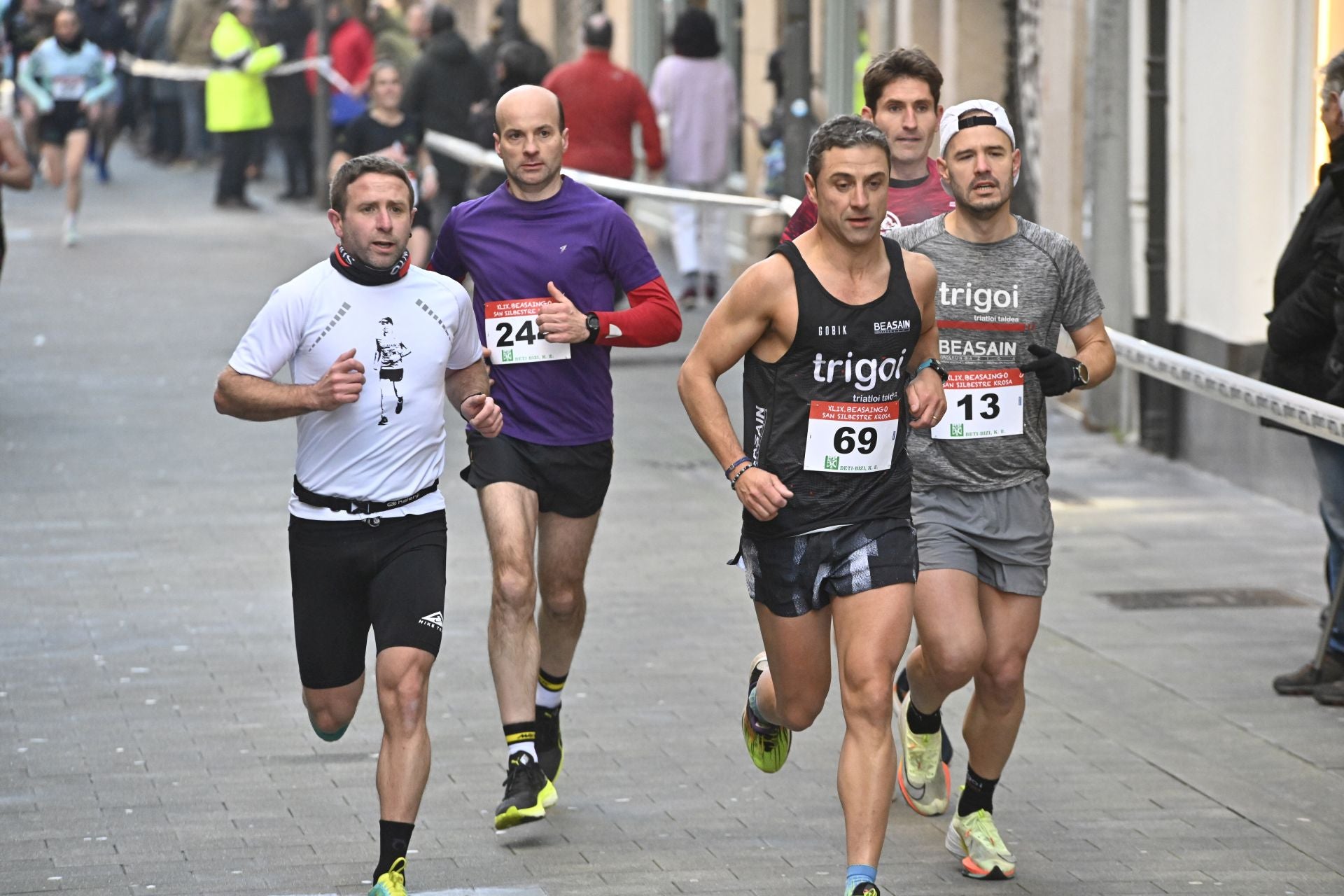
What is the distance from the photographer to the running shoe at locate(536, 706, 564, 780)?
680cm

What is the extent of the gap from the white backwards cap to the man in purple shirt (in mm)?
1085

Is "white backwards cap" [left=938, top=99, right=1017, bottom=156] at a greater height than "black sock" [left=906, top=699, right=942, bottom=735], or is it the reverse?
"white backwards cap" [left=938, top=99, right=1017, bottom=156]

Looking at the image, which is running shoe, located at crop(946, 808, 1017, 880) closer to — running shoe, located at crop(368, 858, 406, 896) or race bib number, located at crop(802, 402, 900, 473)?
race bib number, located at crop(802, 402, 900, 473)

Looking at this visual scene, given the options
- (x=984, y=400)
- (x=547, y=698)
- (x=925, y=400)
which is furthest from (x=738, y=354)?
(x=547, y=698)

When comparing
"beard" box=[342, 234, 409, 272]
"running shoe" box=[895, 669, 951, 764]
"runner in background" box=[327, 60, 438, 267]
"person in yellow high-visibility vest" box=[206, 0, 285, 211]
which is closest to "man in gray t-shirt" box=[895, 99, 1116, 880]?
"running shoe" box=[895, 669, 951, 764]

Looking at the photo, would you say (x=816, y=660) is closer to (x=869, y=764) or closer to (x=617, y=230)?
(x=869, y=764)

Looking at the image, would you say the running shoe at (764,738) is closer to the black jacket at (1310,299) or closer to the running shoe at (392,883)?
the running shoe at (392,883)

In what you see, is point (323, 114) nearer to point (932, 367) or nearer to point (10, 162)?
point (10, 162)

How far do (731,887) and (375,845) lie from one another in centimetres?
100

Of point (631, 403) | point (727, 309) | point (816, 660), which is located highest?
point (727, 309)

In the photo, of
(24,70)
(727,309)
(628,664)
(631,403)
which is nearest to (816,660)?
(727,309)

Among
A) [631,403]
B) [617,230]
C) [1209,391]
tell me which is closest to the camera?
[617,230]

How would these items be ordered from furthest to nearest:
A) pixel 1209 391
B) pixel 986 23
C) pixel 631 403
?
pixel 986 23
pixel 631 403
pixel 1209 391

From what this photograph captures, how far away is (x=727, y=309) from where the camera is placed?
18.6ft
